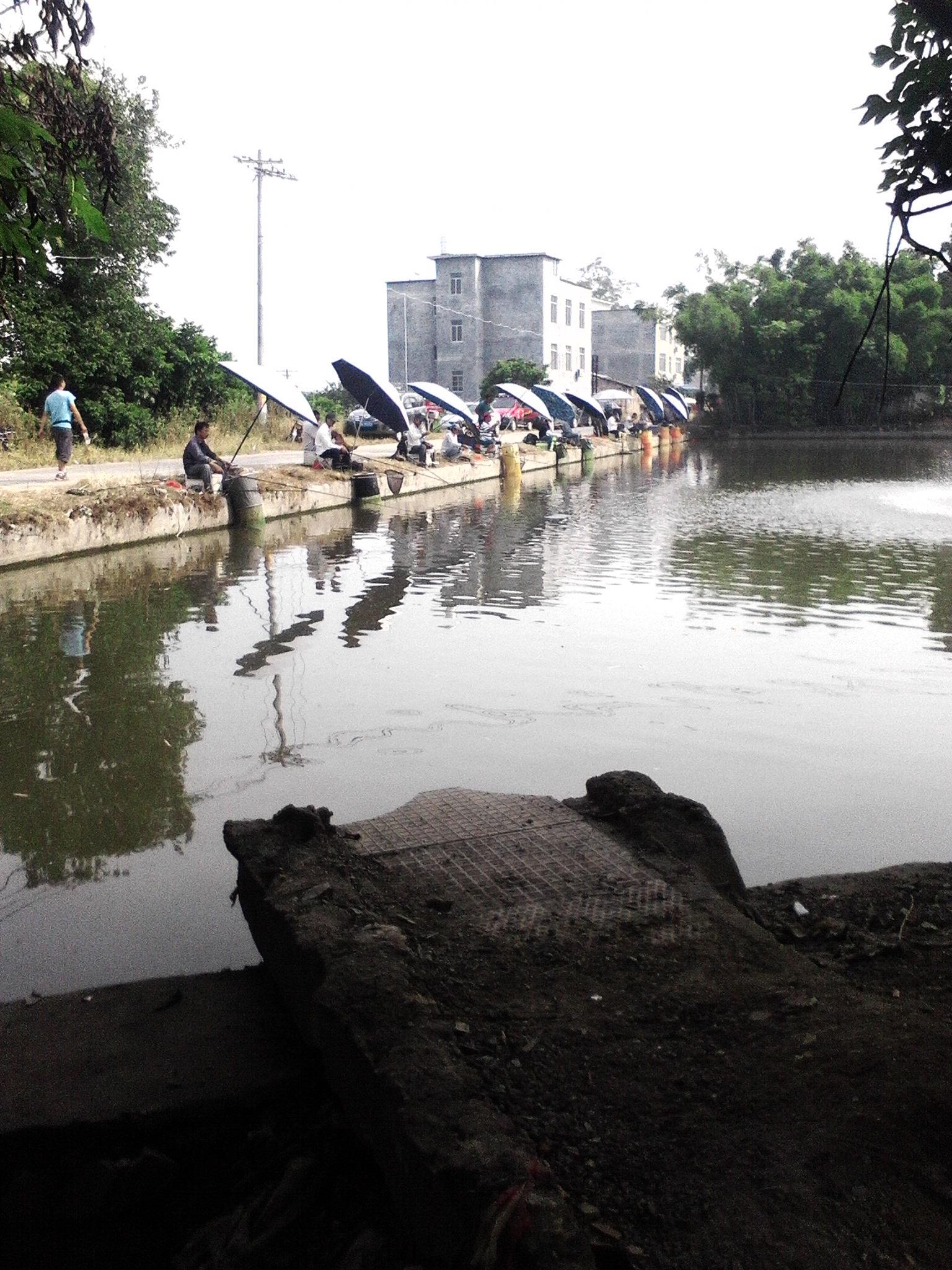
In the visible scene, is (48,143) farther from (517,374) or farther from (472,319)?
(472,319)

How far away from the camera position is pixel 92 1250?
9.34 ft

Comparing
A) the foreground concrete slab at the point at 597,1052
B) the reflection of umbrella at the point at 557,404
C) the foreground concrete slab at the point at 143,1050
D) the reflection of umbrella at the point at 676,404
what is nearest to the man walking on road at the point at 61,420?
the foreground concrete slab at the point at 597,1052

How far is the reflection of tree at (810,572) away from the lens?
1191 cm

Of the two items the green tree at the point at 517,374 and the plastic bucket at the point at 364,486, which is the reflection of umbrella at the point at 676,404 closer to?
the green tree at the point at 517,374

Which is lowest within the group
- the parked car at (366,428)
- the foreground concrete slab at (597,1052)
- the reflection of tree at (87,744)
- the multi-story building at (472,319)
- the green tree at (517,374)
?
the reflection of tree at (87,744)

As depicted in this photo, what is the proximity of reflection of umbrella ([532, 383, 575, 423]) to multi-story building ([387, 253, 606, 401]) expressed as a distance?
48.8 ft

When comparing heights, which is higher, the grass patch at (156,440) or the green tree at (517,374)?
the green tree at (517,374)

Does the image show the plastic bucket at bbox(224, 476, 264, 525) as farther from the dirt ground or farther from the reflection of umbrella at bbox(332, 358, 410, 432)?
the dirt ground

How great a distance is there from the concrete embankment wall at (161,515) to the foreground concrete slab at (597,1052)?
422 inches

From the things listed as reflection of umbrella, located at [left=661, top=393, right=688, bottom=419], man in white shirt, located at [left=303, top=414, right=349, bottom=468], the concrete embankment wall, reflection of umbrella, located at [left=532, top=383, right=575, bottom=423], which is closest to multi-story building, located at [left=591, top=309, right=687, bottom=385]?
reflection of umbrella, located at [left=661, top=393, right=688, bottom=419]

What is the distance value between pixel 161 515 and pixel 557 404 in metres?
31.1

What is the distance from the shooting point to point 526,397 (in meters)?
40.9

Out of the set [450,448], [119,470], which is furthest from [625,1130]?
[450,448]

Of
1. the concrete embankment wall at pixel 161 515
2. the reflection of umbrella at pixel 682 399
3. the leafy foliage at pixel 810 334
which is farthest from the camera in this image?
the reflection of umbrella at pixel 682 399
